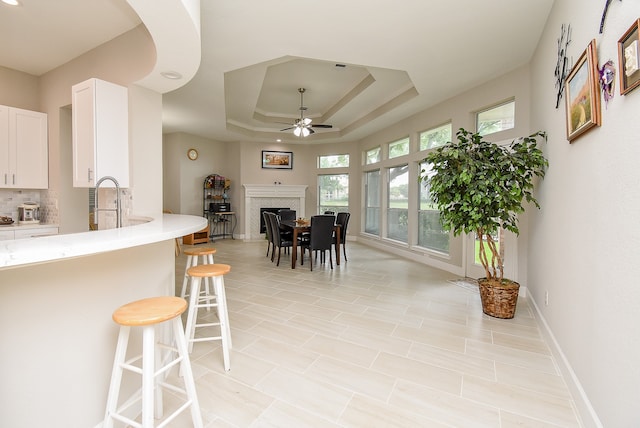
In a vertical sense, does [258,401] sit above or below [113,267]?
below

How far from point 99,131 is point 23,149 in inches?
61.5

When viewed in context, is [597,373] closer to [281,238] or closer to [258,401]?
[258,401]

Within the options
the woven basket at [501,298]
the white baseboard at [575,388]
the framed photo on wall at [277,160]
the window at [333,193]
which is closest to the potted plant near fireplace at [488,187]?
the woven basket at [501,298]

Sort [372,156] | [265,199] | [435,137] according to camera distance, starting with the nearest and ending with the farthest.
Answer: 1. [435,137]
2. [372,156]
3. [265,199]

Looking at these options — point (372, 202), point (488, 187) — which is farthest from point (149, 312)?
point (372, 202)

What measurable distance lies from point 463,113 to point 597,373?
3964 millimetres

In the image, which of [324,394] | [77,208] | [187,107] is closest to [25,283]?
[324,394]

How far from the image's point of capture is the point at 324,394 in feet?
6.18

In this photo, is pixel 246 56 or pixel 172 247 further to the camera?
pixel 246 56

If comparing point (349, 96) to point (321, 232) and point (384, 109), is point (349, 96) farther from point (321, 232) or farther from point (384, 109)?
point (321, 232)

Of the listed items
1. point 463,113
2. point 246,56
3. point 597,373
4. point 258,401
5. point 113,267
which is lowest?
point 258,401

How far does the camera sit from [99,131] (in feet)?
8.86

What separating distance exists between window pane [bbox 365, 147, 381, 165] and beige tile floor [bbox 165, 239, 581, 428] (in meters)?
4.22

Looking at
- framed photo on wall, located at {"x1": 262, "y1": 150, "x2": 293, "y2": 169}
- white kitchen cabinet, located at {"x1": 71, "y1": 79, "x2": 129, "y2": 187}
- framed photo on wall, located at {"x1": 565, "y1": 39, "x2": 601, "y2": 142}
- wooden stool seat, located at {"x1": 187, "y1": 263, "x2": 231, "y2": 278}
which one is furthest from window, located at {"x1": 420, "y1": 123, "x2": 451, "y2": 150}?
white kitchen cabinet, located at {"x1": 71, "y1": 79, "x2": 129, "y2": 187}
